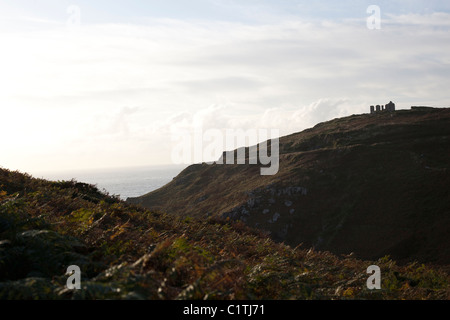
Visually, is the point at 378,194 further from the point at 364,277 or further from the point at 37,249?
the point at 37,249

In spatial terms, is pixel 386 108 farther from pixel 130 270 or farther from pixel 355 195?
pixel 130 270

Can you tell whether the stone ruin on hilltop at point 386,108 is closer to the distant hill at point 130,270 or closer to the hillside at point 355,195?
the hillside at point 355,195

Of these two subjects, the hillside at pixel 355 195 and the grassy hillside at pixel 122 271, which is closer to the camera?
the grassy hillside at pixel 122 271

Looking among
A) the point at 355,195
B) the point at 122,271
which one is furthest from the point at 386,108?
the point at 122,271

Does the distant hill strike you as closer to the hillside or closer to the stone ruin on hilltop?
the hillside

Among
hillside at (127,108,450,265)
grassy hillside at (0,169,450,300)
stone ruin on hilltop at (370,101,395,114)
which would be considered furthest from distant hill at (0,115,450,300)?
stone ruin on hilltop at (370,101,395,114)

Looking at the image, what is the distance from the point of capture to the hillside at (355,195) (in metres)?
42.8

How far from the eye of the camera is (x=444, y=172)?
51.7 meters

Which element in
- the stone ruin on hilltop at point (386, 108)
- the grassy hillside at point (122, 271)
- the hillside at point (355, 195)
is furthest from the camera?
the stone ruin on hilltop at point (386, 108)

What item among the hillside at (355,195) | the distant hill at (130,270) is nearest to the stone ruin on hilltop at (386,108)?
the hillside at (355,195)

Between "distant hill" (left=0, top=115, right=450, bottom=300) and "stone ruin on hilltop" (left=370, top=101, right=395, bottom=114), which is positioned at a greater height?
"stone ruin on hilltop" (left=370, top=101, right=395, bottom=114)

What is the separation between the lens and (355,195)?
177 feet

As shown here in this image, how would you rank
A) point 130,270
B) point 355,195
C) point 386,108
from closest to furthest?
point 130,270
point 355,195
point 386,108

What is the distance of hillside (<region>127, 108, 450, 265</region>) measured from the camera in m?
42.8
